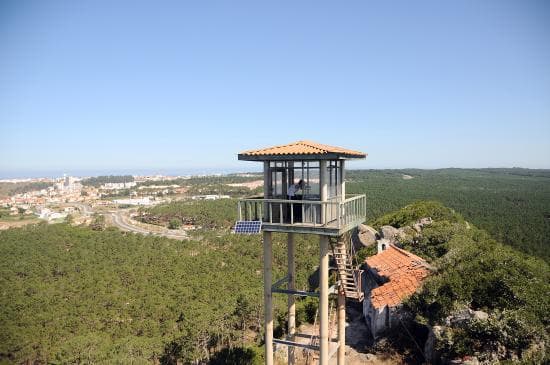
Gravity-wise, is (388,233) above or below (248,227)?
below

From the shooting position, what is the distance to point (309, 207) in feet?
37.7

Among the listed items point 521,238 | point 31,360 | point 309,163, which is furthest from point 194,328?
point 521,238

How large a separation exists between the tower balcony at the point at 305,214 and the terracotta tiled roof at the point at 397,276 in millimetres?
6714

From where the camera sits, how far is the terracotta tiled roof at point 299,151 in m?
10.8

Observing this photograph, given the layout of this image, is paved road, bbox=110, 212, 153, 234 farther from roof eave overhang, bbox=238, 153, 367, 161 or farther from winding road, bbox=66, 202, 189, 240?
roof eave overhang, bbox=238, 153, 367, 161

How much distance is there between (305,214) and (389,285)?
981 cm

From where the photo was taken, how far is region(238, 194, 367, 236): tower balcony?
10.9 metres

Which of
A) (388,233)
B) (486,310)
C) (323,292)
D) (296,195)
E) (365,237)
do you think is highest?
(296,195)

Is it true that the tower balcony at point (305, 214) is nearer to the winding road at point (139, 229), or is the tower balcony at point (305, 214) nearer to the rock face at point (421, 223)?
the rock face at point (421, 223)

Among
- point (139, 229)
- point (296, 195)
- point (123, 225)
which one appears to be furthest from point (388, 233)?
point (123, 225)

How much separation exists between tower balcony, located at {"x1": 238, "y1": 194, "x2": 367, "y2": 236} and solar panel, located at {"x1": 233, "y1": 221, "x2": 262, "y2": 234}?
0.95ft

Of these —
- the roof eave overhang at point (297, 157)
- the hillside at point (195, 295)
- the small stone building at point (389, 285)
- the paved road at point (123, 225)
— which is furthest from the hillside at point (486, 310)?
the paved road at point (123, 225)

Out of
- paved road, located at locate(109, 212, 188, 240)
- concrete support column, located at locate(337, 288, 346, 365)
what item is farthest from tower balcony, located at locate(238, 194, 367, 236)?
paved road, located at locate(109, 212, 188, 240)

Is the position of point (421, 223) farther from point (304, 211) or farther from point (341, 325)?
point (304, 211)
